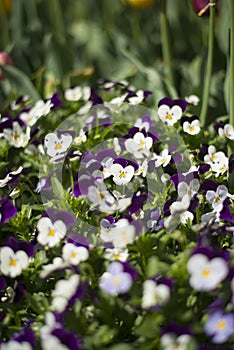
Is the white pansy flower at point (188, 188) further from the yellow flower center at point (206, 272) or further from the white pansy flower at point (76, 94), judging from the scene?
the white pansy flower at point (76, 94)

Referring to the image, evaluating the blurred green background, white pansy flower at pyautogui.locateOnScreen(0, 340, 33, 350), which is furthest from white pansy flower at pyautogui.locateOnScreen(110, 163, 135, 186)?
the blurred green background

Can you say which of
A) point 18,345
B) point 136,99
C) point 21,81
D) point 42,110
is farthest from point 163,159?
point 21,81

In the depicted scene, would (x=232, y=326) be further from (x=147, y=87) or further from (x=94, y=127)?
(x=147, y=87)

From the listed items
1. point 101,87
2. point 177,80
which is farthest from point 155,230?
point 177,80

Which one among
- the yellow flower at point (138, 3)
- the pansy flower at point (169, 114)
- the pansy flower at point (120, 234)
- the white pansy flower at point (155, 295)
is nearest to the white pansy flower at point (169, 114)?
the pansy flower at point (169, 114)

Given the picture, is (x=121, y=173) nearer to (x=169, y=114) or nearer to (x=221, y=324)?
(x=169, y=114)
